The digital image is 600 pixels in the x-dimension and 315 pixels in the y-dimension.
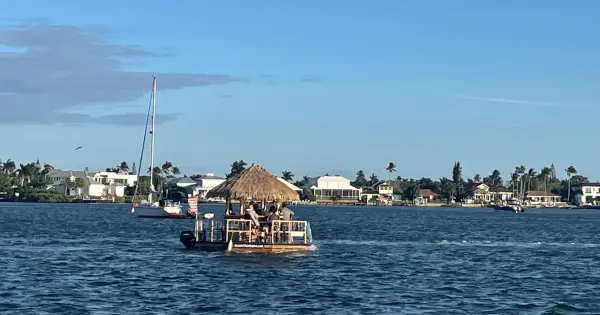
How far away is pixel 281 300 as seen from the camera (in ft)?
106

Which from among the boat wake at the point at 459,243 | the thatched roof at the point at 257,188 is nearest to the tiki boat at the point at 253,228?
the thatched roof at the point at 257,188

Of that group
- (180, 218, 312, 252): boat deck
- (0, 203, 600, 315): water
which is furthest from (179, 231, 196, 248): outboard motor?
(0, 203, 600, 315): water

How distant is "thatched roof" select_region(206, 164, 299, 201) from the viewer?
1912 inches

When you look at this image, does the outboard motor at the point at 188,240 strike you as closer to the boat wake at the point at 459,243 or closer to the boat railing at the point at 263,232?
the boat railing at the point at 263,232

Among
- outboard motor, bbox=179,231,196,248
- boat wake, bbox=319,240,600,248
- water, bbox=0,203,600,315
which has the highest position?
outboard motor, bbox=179,231,196,248

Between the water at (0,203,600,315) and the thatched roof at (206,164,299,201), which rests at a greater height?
the thatched roof at (206,164,299,201)

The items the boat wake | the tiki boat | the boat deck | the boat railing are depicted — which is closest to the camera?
the boat deck

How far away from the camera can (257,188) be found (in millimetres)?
48812

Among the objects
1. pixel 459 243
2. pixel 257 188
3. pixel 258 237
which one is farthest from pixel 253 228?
pixel 459 243

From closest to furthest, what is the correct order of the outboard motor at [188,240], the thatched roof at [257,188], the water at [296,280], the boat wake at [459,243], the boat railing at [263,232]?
1. the water at [296,280]
2. the boat railing at [263,232]
3. the thatched roof at [257,188]
4. the outboard motor at [188,240]
5. the boat wake at [459,243]

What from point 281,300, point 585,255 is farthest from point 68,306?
point 585,255

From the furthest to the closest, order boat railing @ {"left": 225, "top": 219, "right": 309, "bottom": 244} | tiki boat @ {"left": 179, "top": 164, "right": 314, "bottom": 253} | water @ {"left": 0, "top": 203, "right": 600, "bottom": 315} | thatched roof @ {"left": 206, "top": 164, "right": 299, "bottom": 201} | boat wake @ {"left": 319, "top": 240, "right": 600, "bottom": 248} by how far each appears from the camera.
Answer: boat wake @ {"left": 319, "top": 240, "right": 600, "bottom": 248}
thatched roof @ {"left": 206, "top": 164, "right": 299, "bottom": 201}
boat railing @ {"left": 225, "top": 219, "right": 309, "bottom": 244}
tiki boat @ {"left": 179, "top": 164, "right": 314, "bottom": 253}
water @ {"left": 0, "top": 203, "right": 600, "bottom": 315}

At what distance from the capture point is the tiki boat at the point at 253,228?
155 feet

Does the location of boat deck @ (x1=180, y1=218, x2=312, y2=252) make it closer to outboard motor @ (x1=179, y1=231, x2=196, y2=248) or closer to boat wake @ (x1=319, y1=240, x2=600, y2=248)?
outboard motor @ (x1=179, y1=231, x2=196, y2=248)
